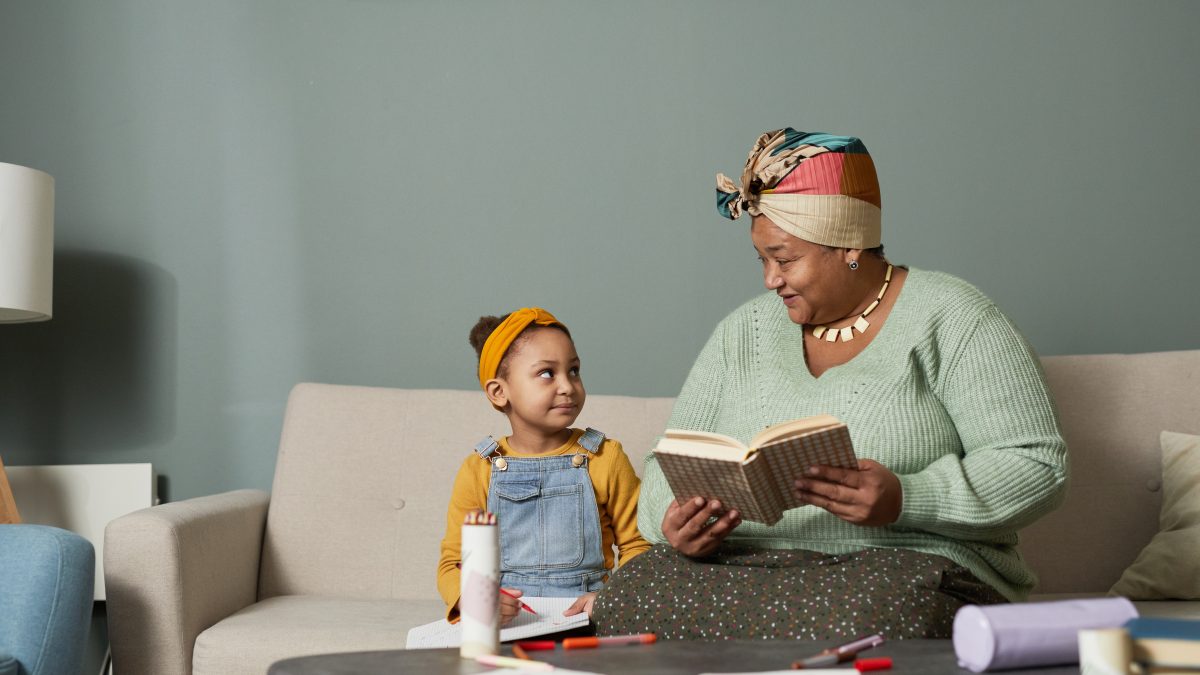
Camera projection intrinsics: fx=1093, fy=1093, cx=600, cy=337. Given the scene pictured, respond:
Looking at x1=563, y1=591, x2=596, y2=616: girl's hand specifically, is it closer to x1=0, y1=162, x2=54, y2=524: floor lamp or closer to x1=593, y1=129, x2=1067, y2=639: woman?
x1=593, y1=129, x2=1067, y2=639: woman

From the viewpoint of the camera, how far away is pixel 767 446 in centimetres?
134

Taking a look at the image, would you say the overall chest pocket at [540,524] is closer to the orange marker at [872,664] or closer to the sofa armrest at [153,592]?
the sofa armrest at [153,592]

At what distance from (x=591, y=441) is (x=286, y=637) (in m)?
0.66

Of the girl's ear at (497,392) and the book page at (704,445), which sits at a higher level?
the girl's ear at (497,392)

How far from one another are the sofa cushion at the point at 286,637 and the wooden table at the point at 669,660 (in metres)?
0.80

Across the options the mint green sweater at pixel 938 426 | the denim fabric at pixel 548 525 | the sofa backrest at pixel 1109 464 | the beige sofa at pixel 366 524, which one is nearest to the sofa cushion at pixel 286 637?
the beige sofa at pixel 366 524

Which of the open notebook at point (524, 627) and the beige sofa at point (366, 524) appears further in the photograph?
the beige sofa at point (366, 524)

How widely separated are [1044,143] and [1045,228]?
0.21 metres

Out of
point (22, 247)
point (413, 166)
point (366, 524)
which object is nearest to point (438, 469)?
point (366, 524)

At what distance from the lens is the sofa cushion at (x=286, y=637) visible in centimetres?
193

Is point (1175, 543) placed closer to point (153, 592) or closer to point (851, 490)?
point (851, 490)

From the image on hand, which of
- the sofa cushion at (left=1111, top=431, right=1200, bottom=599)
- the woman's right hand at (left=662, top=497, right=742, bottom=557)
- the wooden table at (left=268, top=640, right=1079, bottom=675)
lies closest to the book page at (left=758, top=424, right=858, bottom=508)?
the woman's right hand at (left=662, top=497, right=742, bottom=557)

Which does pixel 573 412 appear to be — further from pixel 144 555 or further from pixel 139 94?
pixel 139 94

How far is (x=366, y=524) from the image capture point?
242 centimetres
